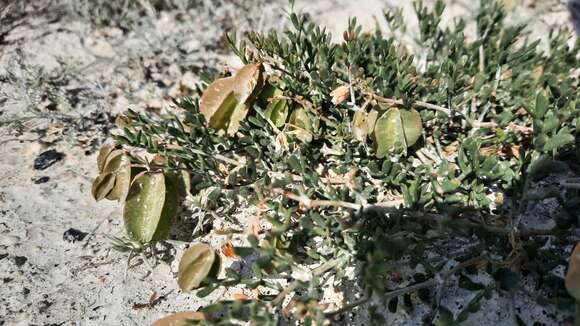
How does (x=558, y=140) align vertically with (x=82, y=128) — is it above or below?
above

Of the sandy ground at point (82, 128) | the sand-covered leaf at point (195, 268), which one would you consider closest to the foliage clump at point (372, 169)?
the sand-covered leaf at point (195, 268)

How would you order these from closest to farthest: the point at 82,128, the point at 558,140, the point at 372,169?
the point at 558,140
the point at 372,169
the point at 82,128

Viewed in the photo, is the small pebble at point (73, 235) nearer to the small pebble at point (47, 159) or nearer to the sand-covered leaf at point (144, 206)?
the sand-covered leaf at point (144, 206)

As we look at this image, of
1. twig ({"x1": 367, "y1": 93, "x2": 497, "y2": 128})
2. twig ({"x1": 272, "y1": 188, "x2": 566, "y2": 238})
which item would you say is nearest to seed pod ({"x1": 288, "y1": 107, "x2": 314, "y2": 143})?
twig ({"x1": 367, "y1": 93, "x2": 497, "y2": 128})

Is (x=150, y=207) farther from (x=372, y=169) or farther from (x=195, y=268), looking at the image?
(x=372, y=169)

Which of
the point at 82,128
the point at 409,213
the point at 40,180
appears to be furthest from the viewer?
the point at 82,128

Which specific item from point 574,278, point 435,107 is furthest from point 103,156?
point 574,278
